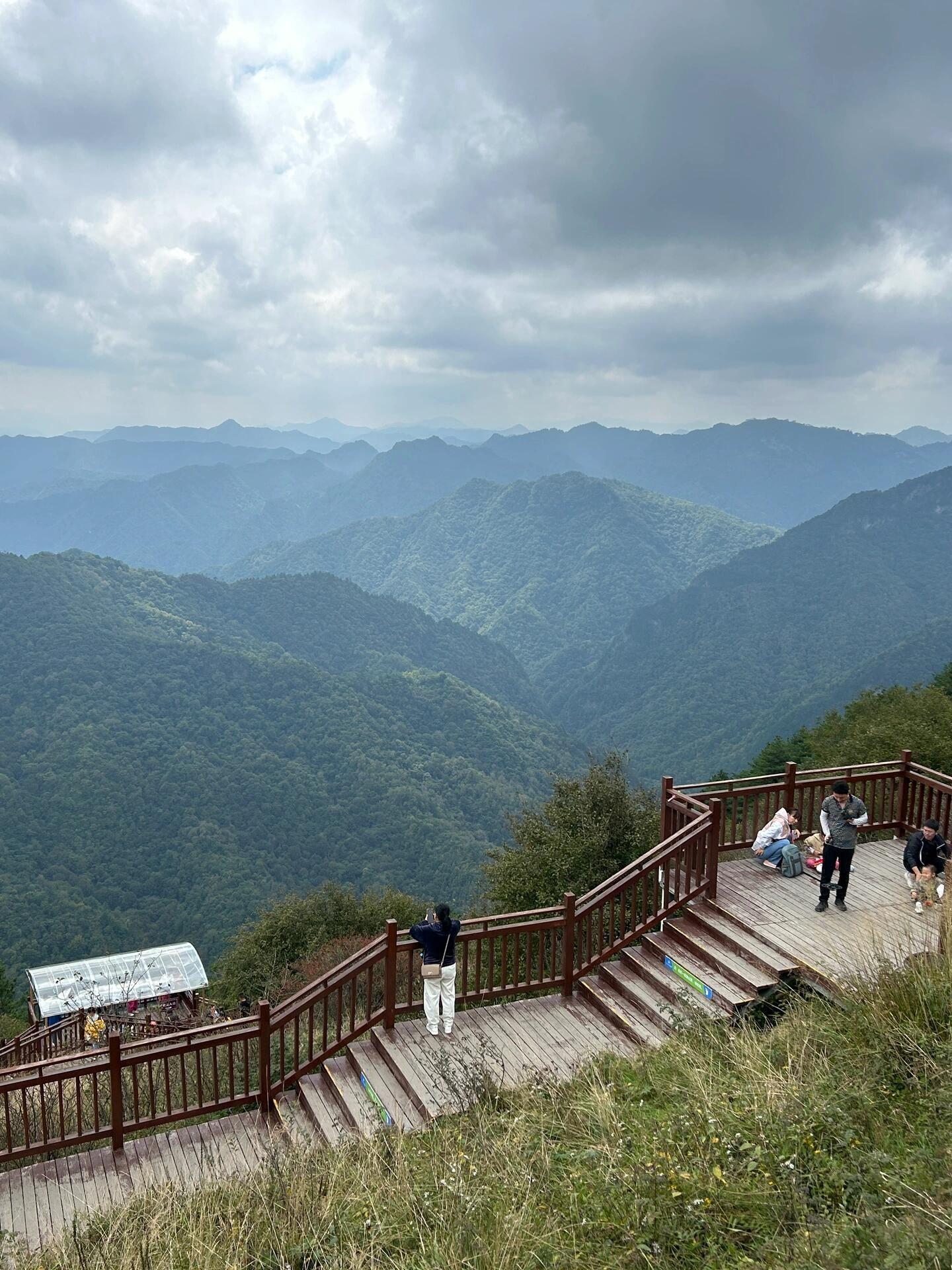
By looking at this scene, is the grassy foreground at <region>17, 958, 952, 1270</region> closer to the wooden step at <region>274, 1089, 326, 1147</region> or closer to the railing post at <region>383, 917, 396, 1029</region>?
the wooden step at <region>274, 1089, 326, 1147</region>

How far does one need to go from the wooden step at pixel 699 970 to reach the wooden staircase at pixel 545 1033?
0.01m

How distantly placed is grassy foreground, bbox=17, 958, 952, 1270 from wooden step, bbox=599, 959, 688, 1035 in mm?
1647

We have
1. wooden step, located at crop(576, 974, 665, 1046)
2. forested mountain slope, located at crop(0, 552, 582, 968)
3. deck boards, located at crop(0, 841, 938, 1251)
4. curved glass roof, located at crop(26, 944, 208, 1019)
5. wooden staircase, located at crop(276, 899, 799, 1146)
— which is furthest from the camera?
forested mountain slope, located at crop(0, 552, 582, 968)

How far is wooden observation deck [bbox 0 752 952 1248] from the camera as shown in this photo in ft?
23.7

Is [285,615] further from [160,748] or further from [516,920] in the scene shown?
[516,920]

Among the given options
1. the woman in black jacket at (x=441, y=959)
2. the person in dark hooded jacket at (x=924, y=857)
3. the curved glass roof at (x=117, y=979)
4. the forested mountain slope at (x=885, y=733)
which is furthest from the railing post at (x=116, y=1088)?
the forested mountain slope at (x=885, y=733)

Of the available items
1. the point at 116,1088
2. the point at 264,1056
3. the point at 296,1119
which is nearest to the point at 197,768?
the point at 264,1056

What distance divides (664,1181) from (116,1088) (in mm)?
5198

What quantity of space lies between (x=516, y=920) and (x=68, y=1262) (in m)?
5.20

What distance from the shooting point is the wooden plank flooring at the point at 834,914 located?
788 centimetres

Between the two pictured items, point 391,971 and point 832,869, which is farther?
point 832,869

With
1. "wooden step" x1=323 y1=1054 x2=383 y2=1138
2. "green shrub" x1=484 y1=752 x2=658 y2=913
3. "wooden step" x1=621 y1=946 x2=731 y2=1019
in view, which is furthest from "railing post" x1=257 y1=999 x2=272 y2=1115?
"green shrub" x1=484 y1=752 x2=658 y2=913

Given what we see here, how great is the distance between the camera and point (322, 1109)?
7.70 metres

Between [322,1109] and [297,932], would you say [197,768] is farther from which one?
[322,1109]
